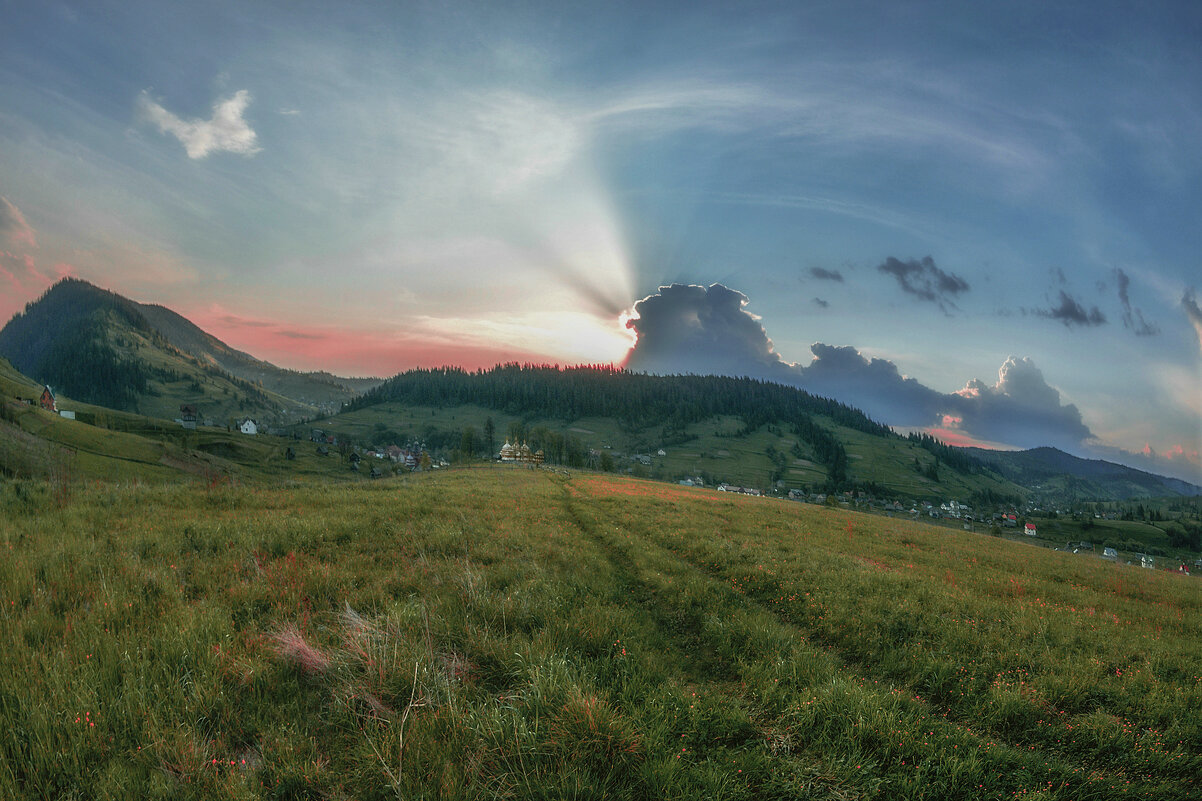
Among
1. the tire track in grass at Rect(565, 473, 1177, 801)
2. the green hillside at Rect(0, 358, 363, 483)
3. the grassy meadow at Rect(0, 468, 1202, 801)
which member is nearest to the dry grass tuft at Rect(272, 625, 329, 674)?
the grassy meadow at Rect(0, 468, 1202, 801)

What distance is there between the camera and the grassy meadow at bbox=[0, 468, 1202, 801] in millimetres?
4176

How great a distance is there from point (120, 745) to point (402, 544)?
751 centimetres

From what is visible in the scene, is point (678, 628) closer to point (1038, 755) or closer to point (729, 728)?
point (729, 728)

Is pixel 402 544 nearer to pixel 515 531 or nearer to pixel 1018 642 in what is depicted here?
pixel 515 531

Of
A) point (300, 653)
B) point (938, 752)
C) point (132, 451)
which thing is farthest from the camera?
point (132, 451)

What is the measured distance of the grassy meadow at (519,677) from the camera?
418 cm

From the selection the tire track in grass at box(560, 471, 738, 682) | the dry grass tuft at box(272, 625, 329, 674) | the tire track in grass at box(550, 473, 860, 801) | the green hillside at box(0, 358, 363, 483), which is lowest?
the green hillside at box(0, 358, 363, 483)

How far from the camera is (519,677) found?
5703 millimetres

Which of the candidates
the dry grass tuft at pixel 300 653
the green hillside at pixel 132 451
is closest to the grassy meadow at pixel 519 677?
the dry grass tuft at pixel 300 653

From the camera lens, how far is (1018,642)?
9164 millimetres

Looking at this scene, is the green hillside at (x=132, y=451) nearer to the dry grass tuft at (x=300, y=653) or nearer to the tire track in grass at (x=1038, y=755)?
the dry grass tuft at (x=300, y=653)

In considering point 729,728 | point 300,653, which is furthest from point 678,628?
point 300,653

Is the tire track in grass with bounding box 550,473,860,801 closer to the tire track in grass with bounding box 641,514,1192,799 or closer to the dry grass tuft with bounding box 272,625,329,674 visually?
the tire track in grass with bounding box 641,514,1192,799

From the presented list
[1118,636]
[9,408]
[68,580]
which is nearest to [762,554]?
[1118,636]
